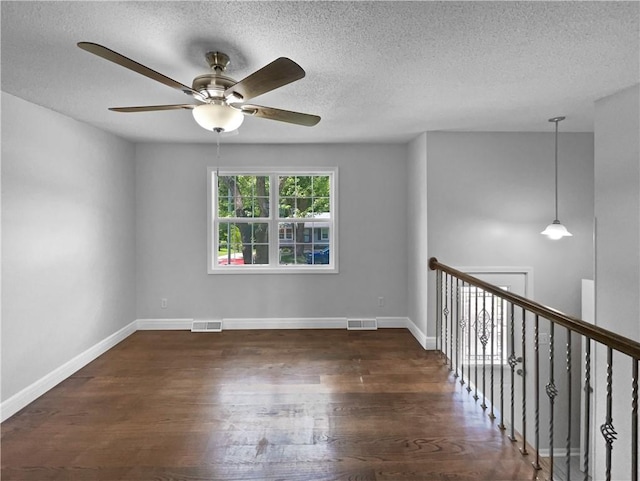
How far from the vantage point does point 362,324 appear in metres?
4.66

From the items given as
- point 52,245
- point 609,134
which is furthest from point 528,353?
point 52,245

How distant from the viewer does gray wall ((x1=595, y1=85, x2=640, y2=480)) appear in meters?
2.68

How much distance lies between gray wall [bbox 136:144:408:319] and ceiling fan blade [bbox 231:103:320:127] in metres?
2.30

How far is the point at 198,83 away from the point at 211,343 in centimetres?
300

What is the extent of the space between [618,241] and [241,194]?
151 inches

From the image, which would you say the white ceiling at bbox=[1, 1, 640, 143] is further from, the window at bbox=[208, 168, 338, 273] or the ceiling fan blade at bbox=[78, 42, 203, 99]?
the window at bbox=[208, 168, 338, 273]

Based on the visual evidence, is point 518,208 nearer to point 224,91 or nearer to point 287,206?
point 287,206

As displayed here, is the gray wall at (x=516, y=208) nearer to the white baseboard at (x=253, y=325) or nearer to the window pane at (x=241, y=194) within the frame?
the white baseboard at (x=253, y=325)

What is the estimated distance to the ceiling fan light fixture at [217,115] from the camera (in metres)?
2.01

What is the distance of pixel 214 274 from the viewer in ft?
15.2

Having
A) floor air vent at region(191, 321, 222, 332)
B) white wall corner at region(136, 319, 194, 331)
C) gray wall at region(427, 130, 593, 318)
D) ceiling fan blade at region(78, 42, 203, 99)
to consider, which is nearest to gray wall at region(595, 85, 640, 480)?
gray wall at region(427, 130, 593, 318)

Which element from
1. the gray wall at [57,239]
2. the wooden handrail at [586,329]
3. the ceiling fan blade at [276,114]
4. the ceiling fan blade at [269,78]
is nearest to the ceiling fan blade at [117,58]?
the ceiling fan blade at [269,78]

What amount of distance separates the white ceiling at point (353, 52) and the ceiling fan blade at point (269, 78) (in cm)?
28

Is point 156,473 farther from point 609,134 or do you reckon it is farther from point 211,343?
point 609,134
